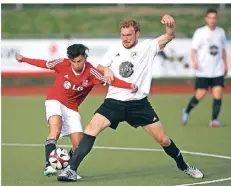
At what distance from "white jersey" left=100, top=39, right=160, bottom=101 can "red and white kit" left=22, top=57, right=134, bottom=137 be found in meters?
0.21

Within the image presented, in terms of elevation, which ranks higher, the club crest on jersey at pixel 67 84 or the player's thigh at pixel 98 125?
the club crest on jersey at pixel 67 84

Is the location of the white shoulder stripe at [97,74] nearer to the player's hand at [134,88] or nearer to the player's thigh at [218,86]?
the player's hand at [134,88]

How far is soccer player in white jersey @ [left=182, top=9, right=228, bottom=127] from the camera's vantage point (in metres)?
15.5

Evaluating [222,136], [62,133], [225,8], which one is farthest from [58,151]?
[225,8]

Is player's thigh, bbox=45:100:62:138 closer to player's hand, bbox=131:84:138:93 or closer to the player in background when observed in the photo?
the player in background

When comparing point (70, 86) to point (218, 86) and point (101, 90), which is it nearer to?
point (218, 86)

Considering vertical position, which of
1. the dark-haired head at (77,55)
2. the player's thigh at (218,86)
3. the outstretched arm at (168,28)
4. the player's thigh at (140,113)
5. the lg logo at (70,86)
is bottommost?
the player's thigh at (218,86)

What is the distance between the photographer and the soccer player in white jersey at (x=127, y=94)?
375 inches

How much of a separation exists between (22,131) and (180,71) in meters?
9.10

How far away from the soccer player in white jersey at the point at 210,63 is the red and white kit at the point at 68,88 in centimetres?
579

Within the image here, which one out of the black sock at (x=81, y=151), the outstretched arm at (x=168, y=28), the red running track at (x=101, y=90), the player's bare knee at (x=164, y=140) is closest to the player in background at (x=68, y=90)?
the black sock at (x=81, y=151)

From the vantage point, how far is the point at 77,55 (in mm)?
9719

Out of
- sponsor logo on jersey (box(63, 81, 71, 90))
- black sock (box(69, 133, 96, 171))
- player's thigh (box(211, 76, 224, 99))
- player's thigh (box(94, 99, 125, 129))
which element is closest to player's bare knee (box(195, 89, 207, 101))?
player's thigh (box(211, 76, 224, 99))

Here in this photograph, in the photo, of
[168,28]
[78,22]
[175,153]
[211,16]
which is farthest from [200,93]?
[78,22]
